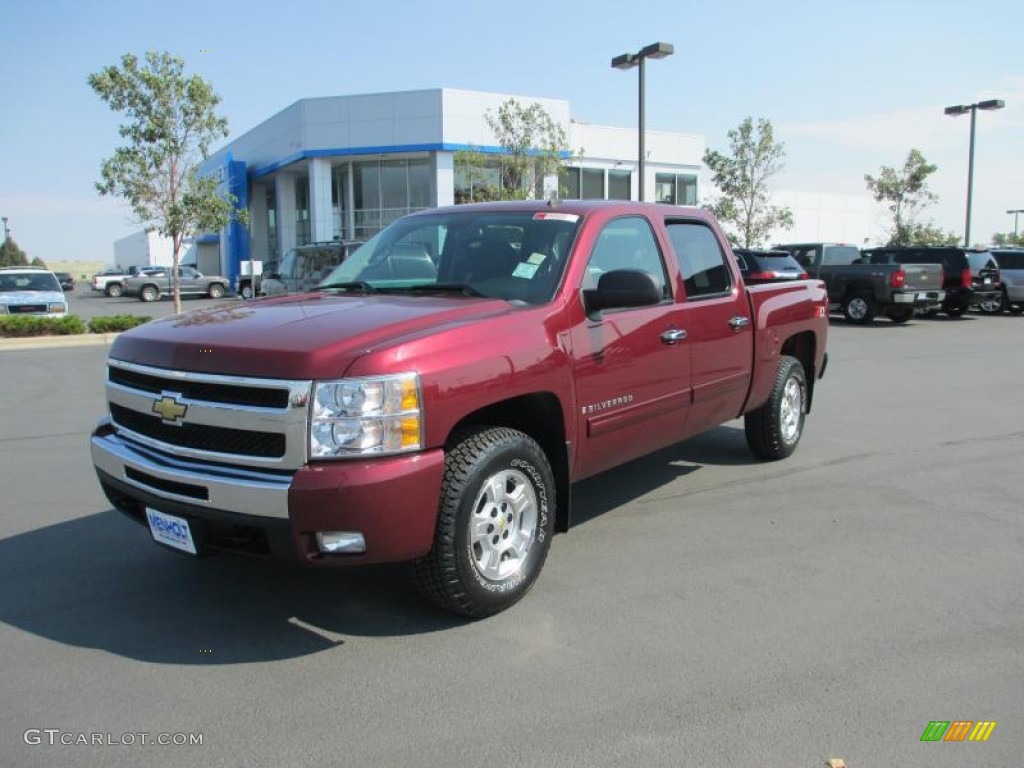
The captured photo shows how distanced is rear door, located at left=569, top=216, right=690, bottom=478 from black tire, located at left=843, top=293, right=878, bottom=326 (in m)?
17.4

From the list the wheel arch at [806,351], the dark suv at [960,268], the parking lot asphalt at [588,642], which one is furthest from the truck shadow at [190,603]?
the dark suv at [960,268]

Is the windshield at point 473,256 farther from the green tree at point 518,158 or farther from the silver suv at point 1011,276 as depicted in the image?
the silver suv at point 1011,276

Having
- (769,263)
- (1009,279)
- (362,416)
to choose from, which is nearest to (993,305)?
(1009,279)

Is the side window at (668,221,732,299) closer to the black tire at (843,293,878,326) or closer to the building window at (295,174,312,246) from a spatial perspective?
the black tire at (843,293,878,326)

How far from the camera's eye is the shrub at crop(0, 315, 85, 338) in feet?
57.6

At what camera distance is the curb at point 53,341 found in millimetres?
16750

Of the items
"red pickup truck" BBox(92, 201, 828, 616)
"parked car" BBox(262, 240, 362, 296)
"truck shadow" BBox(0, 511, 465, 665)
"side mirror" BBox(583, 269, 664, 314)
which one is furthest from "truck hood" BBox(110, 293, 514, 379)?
"parked car" BBox(262, 240, 362, 296)

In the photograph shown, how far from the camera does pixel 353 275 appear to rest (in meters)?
5.07

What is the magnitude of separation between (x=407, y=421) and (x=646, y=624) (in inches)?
58.1

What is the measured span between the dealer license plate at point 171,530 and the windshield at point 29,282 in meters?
19.0

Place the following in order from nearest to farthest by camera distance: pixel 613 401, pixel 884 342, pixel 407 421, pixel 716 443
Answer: pixel 407 421 < pixel 613 401 < pixel 716 443 < pixel 884 342

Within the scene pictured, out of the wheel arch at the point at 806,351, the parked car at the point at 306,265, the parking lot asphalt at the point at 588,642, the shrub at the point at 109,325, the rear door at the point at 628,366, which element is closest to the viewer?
the parking lot asphalt at the point at 588,642

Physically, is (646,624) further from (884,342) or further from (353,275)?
(884,342)

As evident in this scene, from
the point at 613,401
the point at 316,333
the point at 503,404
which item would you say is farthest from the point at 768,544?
the point at 316,333
